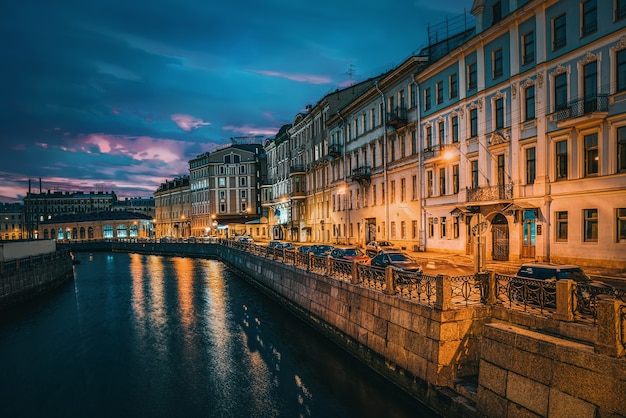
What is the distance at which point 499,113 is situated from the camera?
95.0 feet

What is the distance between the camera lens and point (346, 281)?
19141 millimetres

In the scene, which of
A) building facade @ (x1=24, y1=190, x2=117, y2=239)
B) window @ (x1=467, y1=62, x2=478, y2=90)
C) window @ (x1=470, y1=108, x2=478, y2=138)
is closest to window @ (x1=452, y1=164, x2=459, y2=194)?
window @ (x1=470, y1=108, x2=478, y2=138)

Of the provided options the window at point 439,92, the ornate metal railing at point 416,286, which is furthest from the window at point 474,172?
the ornate metal railing at point 416,286

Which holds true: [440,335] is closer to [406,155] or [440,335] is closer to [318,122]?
[406,155]

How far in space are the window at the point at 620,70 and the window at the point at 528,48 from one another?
529cm

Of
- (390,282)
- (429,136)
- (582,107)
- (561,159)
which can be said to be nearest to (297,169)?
(429,136)

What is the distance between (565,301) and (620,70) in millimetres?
16805

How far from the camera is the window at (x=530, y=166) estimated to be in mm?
26297

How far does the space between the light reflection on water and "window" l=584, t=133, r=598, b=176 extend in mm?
15961

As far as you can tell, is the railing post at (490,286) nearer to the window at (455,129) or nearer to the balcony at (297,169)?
the window at (455,129)

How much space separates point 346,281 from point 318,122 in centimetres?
4378

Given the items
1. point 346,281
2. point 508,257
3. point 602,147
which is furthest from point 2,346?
point 602,147

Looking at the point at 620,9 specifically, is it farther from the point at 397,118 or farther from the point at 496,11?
the point at 397,118

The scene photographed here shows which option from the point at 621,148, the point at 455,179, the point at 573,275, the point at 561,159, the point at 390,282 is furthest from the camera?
the point at 455,179
